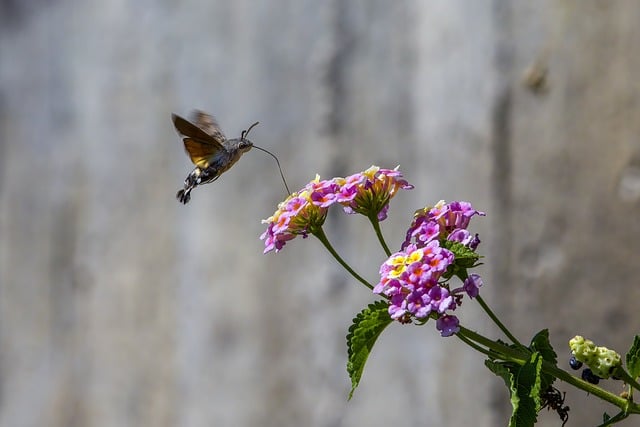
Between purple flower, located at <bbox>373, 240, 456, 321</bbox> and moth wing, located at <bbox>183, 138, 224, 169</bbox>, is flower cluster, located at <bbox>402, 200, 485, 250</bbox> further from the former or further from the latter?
moth wing, located at <bbox>183, 138, 224, 169</bbox>

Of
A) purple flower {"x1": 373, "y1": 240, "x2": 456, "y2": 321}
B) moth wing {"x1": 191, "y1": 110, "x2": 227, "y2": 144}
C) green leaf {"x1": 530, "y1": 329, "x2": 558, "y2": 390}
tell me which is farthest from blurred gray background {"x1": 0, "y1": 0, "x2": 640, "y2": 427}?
purple flower {"x1": 373, "y1": 240, "x2": 456, "y2": 321}

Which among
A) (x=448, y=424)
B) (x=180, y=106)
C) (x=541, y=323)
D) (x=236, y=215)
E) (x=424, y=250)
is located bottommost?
(x=424, y=250)

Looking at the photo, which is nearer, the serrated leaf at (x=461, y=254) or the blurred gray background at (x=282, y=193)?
the serrated leaf at (x=461, y=254)

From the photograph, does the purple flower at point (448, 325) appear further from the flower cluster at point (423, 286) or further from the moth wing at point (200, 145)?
the moth wing at point (200, 145)

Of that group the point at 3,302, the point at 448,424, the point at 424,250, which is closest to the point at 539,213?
the point at 448,424

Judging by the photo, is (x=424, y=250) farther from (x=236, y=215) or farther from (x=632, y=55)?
(x=236, y=215)

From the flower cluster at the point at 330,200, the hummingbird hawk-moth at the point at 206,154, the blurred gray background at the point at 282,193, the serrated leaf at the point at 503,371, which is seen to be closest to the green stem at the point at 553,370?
the serrated leaf at the point at 503,371

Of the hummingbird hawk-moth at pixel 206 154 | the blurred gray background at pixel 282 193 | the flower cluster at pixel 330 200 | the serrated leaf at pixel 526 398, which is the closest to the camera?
the serrated leaf at pixel 526 398
